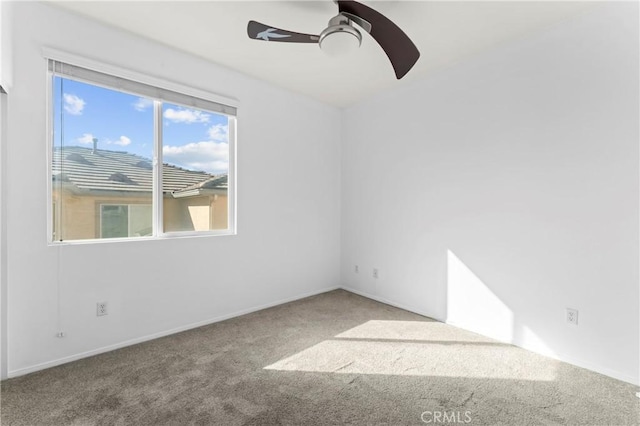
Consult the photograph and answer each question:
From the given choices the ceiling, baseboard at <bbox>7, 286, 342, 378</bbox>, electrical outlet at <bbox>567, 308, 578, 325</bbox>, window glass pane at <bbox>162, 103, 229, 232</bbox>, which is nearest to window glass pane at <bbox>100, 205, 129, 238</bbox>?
window glass pane at <bbox>162, 103, 229, 232</bbox>

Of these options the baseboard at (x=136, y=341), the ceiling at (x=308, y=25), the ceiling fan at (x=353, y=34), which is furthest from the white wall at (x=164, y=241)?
the ceiling fan at (x=353, y=34)

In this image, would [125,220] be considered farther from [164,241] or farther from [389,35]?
[389,35]

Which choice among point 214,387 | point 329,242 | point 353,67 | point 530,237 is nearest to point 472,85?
point 353,67

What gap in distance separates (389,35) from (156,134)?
2.15 m

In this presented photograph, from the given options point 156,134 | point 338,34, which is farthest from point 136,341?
point 338,34

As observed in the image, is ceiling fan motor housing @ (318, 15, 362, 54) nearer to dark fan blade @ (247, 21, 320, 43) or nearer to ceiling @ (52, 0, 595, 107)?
dark fan blade @ (247, 21, 320, 43)

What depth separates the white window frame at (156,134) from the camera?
2.17 meters

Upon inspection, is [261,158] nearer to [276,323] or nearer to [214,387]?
[276,323]

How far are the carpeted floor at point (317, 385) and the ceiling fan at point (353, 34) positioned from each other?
2.16 metres

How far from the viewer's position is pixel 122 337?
8.06 feet

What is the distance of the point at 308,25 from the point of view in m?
2.33

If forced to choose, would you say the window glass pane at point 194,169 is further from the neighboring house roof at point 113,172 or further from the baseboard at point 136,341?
the baseboard at point 136,341

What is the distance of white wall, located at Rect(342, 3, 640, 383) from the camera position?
6.69ft

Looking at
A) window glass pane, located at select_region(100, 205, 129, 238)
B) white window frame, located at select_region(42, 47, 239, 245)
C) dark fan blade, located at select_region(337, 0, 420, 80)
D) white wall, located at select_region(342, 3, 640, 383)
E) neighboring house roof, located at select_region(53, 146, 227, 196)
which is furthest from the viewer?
window glass pane, located at select_region(100, 205, 129, 238)
